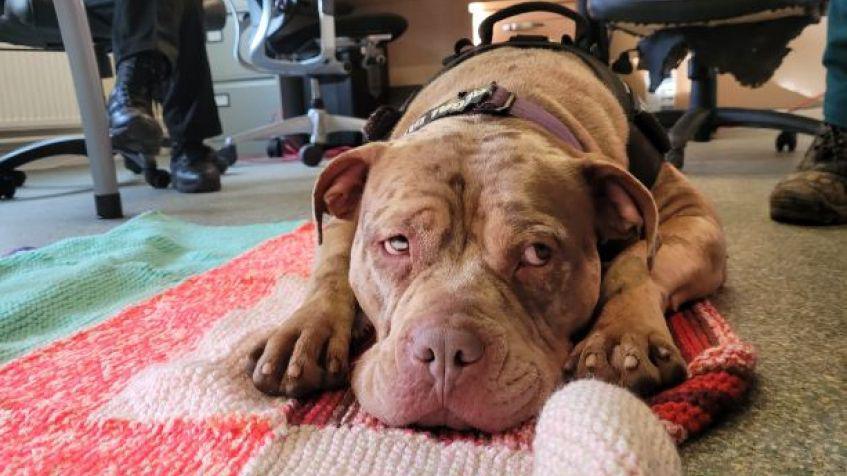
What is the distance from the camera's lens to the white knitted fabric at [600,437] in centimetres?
71

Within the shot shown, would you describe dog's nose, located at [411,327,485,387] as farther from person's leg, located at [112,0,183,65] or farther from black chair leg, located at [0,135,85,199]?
black chair leg, located at [0,135,85,199]

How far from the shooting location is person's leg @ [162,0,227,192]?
402 cm

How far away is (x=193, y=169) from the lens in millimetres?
4195

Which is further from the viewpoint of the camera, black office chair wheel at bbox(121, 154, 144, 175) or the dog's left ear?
black office chair wheel at bbox(121, 154, 144, 175)

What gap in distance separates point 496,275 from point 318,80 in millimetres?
5096

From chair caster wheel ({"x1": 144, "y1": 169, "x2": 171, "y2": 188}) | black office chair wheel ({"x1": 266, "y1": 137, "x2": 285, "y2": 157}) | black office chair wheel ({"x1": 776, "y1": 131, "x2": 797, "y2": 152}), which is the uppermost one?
chair caster wheel ({"x1": 144, "y1": 169, "x2": 171, "y2": 188})

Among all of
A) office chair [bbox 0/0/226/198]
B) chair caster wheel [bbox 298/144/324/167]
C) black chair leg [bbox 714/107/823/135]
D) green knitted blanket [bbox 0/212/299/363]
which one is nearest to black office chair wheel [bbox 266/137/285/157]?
chair caster wheel [bbox 298/144/324/167]

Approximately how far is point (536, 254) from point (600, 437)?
0.42m

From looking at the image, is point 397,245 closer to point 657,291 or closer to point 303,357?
point 303,357

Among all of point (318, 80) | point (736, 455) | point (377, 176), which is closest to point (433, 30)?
point (318, 80)

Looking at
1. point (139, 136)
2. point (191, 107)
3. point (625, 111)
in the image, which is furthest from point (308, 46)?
point (625, 111)

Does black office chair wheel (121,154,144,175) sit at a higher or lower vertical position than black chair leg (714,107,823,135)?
lower

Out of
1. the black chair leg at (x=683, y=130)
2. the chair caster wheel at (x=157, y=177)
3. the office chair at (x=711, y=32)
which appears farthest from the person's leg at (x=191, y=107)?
the black chair leg at (x=683, y=130)

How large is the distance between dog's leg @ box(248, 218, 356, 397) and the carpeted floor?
20.8 inches
